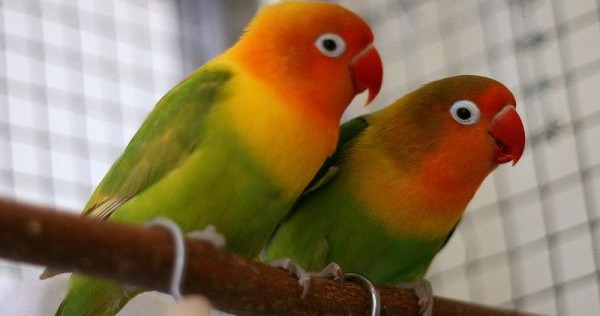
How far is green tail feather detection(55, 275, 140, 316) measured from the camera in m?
1.20

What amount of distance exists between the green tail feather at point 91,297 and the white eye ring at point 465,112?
1.85ft

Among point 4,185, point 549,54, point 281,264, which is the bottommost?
point 4,185

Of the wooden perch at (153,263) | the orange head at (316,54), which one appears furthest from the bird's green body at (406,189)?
the wooden perch at (153,263)

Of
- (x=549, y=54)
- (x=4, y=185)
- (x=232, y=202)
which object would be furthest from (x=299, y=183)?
(x=549, y=54)

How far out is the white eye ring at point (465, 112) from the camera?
1.41 meters

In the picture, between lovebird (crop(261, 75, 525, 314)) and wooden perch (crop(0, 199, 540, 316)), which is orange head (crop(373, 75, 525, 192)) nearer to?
lovebird (crop(261, 75, 525, 314))

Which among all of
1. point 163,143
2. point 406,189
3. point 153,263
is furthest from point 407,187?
point 153,263

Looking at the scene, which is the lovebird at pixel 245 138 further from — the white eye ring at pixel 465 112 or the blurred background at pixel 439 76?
the blurred background at pixel 439 76

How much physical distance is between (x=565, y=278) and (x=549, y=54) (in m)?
0.48

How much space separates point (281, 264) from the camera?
112 centimetres

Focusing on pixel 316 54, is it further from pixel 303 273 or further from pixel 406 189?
pixel 303 273

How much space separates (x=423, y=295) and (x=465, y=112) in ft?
1.03

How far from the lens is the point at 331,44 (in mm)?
1322

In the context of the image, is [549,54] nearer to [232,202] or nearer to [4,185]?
[232,202]
